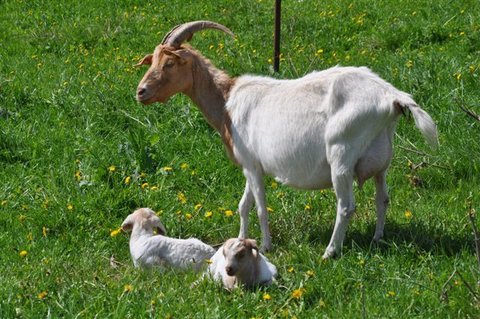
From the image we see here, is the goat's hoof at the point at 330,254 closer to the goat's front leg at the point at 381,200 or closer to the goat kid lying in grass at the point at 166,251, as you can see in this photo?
the goat's front leg at the point at 381,200

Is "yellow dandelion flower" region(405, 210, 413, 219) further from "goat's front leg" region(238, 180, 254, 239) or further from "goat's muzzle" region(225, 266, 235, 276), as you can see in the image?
"goat's muzzle" region(225, 266, 235, 276)

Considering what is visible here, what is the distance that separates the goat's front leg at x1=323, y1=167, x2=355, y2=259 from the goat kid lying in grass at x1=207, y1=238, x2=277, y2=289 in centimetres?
48

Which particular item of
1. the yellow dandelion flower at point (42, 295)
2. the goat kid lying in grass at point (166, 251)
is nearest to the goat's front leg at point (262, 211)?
the goat kid lying in grass at point (166, 251)

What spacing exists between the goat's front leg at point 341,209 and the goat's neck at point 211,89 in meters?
1.16

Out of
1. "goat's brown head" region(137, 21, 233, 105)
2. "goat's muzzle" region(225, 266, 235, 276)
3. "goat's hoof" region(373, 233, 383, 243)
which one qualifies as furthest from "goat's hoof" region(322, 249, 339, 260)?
"goat's brown head" region(137, 21, 233, 105)

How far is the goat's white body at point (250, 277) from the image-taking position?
219 inches

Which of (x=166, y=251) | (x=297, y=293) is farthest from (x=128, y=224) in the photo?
(x=297, y=293)

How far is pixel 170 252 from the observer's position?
599cm

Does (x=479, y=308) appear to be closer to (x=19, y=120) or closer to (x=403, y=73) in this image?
(x=403, y=73)

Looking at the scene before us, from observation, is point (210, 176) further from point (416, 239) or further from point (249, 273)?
point (249, 273)

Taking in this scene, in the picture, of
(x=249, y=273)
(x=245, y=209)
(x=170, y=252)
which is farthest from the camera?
(x=245, y=209)

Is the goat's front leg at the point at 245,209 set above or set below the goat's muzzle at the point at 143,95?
below

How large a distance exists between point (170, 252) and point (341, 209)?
44.0 inches

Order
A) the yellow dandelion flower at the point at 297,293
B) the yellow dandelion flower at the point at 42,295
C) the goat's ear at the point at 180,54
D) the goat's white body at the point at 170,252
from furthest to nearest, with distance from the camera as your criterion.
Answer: the goat's ear at the point at 180,54 < the goat's white body at the point at 170,252 < the yellow dandelion flower at the point at 42,295 < the yellow dandelion flower at the point at 297,293
